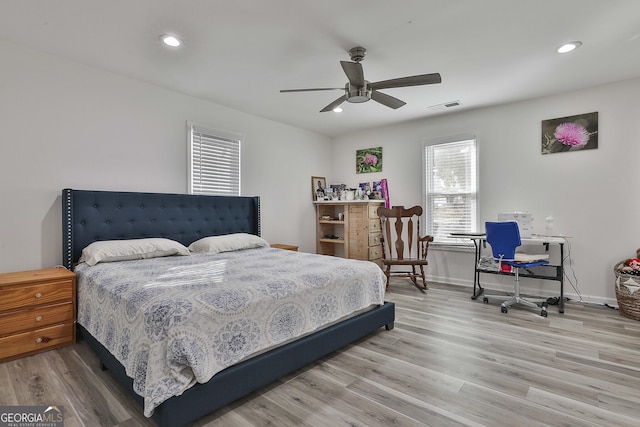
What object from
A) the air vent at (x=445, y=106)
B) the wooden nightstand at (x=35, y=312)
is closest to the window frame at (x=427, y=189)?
the air vent at (x=445, y=106)

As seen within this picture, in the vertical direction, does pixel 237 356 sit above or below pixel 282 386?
above

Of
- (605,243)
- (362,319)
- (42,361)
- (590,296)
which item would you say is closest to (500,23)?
(362,319)

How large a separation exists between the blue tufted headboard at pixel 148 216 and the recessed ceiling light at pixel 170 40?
1.57 metres

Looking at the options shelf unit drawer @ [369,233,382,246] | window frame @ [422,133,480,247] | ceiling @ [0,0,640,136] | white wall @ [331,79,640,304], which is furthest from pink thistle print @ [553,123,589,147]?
shelf unit drawer @ [369,233,382,246]

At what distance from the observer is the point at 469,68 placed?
3137 millimetres

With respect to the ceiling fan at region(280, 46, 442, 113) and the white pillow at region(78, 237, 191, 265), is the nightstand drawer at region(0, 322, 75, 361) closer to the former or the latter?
the white pillow at region(78, 237, 191, 265)

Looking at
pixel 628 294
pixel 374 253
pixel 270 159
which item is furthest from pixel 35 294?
pixel 628 294

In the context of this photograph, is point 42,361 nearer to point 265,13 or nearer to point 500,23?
point 265,13

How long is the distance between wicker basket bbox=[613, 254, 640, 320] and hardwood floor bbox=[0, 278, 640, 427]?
25 centimetres

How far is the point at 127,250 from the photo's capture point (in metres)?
2.86

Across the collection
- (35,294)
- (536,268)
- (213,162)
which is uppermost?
(213,162)

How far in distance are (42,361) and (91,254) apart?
2.78 feet

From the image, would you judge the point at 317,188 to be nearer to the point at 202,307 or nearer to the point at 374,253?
the point at 374,253

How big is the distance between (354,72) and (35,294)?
3.02 meters
